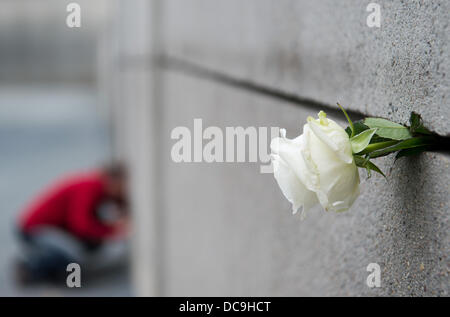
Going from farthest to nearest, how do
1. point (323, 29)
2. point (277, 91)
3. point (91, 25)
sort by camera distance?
1. point (91, 25)
2. point (277, 91)
3. point (323, 29)

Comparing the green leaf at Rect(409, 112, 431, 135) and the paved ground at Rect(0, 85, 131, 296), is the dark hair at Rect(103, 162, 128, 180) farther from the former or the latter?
the green leaf at Rect(409, 112, 431, 135)

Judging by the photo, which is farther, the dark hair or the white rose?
the dark hair

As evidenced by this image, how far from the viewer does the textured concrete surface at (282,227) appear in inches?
34.5

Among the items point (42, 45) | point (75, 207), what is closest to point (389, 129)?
point (75, 207)

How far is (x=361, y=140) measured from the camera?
2.60 feet

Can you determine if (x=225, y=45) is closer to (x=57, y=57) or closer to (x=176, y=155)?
(x=176, y=155)

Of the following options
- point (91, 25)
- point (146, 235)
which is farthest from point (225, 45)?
point (91, 25)

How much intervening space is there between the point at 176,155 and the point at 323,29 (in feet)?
2.99

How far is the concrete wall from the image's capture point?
86 centimetres

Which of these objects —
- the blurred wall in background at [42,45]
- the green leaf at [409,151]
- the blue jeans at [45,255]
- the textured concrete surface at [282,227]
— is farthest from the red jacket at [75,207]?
the blurred wall in background at [42,45]

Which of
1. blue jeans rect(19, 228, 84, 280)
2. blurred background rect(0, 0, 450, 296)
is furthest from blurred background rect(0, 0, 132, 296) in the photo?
blurred background rect(0, 0, 450, 296)

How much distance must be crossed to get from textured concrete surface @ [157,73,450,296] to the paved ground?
2.91 metres

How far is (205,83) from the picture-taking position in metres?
2.54

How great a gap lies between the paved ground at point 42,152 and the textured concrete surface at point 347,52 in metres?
4.43
